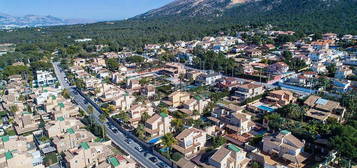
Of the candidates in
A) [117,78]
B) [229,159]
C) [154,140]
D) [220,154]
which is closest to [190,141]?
[220,154]

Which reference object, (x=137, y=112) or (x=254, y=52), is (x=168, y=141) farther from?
(x=254, y=52)

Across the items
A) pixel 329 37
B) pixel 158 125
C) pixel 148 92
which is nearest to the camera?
pixel 158 125

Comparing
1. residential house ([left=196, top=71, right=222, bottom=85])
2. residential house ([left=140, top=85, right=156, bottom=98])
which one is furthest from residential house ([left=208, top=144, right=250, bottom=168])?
residential house ([left=196, top=71, right=222, bottom=85])

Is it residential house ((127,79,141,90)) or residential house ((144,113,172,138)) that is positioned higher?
residential house ((127,79,141,90))

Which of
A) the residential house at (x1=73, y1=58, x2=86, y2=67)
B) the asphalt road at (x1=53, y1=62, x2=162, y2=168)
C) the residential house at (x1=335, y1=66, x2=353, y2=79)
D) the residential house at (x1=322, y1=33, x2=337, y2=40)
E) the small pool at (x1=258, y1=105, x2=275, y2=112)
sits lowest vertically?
the asphalt road at (x1=53, y1=62, x2=162, y2=168)

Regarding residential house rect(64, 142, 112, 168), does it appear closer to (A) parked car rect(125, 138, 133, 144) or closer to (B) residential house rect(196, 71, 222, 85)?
(A) parked car rect(125, 138, 133, 144)

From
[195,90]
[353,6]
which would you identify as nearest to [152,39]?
[195,90]

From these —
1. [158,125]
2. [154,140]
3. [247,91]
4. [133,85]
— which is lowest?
[154,140]

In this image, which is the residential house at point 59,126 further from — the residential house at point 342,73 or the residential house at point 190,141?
the residential house at point 342,73
